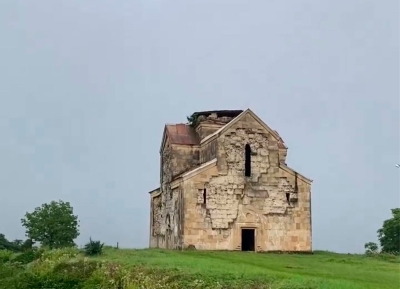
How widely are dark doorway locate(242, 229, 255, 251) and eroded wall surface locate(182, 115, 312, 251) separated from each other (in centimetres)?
34

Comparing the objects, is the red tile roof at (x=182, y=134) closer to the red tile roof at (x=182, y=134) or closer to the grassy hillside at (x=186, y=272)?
the red tile roof at (x=182, y=134)

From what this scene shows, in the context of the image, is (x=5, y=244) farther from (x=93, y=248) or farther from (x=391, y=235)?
(x=391, y=235)

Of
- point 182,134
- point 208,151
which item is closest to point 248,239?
point 208,151

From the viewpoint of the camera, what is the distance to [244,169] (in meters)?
29.5

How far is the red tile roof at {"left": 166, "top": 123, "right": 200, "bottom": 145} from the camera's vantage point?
32.9 metres

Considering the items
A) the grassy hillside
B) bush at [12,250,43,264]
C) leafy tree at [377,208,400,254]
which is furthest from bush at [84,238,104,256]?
leafy tree at [377,208,400,254]

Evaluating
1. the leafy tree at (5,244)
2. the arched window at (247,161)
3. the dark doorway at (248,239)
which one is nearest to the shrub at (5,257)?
the dark doorway at (248,239)

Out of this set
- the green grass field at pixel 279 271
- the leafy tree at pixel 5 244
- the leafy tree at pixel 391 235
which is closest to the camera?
the green grass field at pixel 279 271

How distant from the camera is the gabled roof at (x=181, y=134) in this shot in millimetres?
32922

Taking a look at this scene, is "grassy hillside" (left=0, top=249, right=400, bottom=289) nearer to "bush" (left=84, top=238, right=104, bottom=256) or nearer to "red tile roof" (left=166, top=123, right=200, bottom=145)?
"bush" (left=84, top=238, right=104, bottom=256)

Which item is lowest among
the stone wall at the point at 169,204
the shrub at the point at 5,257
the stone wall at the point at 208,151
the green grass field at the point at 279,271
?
the shrub at the point at 5,257

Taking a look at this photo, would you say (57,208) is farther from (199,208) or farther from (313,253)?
(313,253)

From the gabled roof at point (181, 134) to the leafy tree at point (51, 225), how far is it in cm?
1684

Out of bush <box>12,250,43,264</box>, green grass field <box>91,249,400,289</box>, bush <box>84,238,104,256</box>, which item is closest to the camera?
green grass field <box>91,249,400,289</box>
